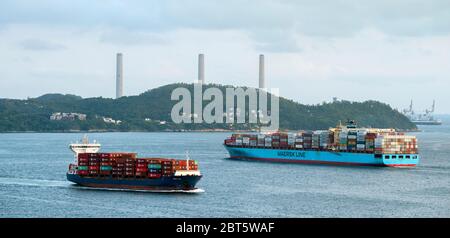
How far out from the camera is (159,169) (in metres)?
55.9

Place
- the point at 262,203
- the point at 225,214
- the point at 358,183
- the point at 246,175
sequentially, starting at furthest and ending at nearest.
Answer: the point at 246,175, the point at 358,183, the point at 262,203, the point at 225,214

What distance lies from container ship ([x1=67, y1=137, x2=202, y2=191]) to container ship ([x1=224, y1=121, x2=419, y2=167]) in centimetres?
3417

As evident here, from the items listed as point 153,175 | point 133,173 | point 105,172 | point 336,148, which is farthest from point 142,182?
point 336,148

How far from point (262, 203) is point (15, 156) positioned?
54020 mm

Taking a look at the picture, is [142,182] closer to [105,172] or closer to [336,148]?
[105,172]

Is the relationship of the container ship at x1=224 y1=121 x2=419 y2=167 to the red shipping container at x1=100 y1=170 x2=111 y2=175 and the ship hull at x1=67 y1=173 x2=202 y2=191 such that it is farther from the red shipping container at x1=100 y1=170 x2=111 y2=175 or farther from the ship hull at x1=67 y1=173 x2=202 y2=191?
the red shipping container at x1=100 y1=170 x2=111 y2=175

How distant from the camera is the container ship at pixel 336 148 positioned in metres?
85.6

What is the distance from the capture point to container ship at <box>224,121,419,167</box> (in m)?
85.6

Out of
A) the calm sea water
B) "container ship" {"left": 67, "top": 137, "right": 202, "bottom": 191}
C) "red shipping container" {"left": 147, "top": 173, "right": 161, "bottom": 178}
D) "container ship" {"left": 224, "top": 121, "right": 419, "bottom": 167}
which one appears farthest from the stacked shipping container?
"red shipping container" {"left": 147, "top": 173, "right": 161, "bottom": 178}

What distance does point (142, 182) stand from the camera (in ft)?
185

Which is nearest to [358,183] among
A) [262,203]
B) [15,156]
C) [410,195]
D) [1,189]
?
[410,195]

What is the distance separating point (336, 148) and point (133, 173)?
37751 mm
